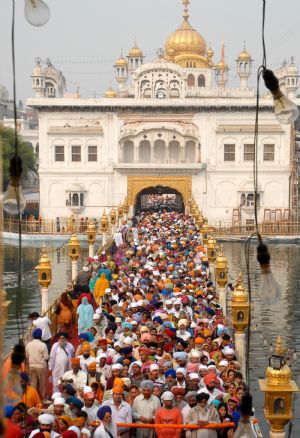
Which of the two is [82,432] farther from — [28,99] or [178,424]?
[28,99]

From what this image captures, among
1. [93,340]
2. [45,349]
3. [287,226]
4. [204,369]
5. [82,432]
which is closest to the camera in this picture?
[82,432]

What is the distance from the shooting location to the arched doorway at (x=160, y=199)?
49.3 meters

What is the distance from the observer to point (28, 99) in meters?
45.4

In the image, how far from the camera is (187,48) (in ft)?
194

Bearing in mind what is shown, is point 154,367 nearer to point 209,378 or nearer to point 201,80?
point 209,378

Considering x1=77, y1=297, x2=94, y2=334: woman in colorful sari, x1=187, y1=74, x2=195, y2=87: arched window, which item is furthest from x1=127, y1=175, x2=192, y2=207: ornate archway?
x1=77, y1=297, x2=94, y2=334: woman in colorful sari

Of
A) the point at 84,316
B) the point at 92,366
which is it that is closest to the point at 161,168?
the point at 84,316

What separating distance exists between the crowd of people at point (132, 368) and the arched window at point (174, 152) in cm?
3090

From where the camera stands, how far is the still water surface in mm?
16516

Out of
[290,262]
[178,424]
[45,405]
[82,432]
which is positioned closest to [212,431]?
[178,424]

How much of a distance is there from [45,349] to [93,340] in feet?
3.47

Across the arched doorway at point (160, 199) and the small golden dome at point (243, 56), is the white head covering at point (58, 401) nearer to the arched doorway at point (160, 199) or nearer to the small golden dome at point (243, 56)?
the arched doorway at point (160, 199)

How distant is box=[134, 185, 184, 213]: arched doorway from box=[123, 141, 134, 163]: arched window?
1991 millimetres

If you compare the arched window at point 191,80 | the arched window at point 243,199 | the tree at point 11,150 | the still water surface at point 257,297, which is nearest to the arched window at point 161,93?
the arched window at point 243,199
